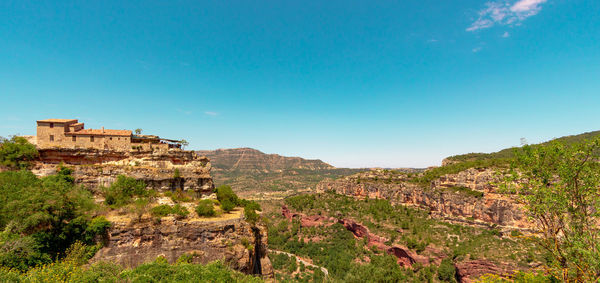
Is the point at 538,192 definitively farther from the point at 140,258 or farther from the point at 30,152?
the point at 30,152

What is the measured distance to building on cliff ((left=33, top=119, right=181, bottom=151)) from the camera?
2375 cm

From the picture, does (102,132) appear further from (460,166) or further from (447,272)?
(460,166)

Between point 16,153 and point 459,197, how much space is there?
Answer: 217 ft

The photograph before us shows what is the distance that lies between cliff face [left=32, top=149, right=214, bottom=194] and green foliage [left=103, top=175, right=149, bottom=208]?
74 centimetres

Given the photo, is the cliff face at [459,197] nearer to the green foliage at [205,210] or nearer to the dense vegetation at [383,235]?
the dense vegetation at [383,235]

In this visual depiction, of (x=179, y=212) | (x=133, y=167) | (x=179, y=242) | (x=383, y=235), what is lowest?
(x=383, y=235)

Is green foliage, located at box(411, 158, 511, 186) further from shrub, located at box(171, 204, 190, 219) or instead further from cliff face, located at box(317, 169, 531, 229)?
shrub, located at box(171, 204, 190, 219)

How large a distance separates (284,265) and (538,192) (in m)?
44.5

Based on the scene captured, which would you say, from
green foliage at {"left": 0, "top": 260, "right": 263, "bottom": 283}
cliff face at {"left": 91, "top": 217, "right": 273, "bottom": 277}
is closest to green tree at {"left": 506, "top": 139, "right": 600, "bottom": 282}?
green foliage at {"left": 0, "top": 260, "right": 263, "bottom": 283}

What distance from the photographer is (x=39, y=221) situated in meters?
15.0

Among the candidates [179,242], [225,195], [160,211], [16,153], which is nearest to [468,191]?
[225,195]

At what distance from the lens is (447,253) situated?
36.6 meters

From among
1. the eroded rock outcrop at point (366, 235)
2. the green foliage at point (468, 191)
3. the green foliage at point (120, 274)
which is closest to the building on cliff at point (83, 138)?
the green foliage at point (120, 274)

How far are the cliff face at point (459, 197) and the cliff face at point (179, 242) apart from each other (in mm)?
32606
